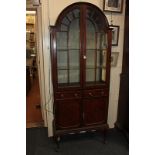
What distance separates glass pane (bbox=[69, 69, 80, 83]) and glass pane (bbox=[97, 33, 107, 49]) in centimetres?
47

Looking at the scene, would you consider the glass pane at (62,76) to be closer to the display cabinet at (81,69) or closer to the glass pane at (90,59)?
the display cabinet at (81,69)

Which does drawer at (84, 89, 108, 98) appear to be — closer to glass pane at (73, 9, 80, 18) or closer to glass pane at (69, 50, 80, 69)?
glass pane at (69, 50, 80, 69)

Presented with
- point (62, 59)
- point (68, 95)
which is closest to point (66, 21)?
point (62, 59)

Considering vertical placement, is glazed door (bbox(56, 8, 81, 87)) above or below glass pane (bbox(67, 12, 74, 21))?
below

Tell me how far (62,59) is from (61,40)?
0.25 meters

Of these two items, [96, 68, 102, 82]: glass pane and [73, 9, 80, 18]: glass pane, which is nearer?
[73, 9, 80, 18]: glass pane

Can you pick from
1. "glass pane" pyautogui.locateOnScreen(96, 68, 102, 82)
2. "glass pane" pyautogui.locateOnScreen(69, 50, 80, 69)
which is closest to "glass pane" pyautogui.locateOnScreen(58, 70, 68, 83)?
"glass pane" pyautogui.locateOnScreen(69, 50, 80, 69)

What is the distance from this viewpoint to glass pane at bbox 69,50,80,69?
7.26 ft

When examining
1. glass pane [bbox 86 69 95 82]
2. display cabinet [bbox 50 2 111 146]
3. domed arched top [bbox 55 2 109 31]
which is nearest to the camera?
domed arched top [bbox 55 2 109 31]

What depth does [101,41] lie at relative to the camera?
225 cm
